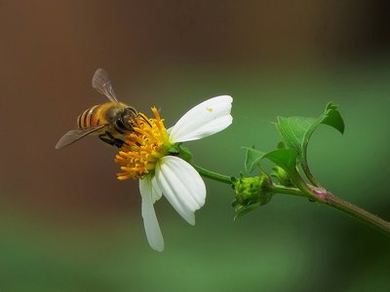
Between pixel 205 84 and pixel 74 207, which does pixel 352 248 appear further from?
pixel 74 207

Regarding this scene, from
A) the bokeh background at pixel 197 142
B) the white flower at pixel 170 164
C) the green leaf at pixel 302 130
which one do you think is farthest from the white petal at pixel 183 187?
the bokeh background at pixel 197 142

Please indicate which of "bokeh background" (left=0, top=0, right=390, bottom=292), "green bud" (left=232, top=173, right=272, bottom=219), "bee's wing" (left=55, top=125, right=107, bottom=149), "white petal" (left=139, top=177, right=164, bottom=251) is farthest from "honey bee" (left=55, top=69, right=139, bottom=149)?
"bokeh background" (left=0, top=0, right=390, bottom=292)

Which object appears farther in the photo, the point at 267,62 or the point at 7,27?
the point at 7,27

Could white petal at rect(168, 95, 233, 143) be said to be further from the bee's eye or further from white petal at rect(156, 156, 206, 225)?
the bee's eye

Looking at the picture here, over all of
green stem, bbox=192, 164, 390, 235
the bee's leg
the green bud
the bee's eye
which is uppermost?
the bee's eye

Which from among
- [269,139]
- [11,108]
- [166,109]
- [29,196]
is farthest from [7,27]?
[269,139]

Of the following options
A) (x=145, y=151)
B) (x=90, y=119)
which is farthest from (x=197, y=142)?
(x=145, y=151)
